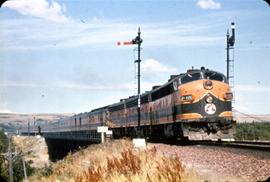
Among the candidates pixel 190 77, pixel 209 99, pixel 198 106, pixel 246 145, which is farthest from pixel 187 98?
pixel 246 145

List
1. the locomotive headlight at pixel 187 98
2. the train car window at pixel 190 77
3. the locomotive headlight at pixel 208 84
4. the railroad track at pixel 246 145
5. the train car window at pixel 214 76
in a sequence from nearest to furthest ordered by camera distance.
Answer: the railroad track at pixel 246 145 → the locomotive headlight at pixel 187 98 → the locomotive headlight at pixel 208 84 → the train car window at pixel 190 77 → the train car window at pixel 214 76

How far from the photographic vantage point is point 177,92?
80.3 feet

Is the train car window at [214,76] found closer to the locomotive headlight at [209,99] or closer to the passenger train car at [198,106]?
the passenger train car at [198,106]

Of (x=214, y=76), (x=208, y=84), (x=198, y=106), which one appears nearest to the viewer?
(x=198, y=106)

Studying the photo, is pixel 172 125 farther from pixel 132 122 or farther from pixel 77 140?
pixel 77 140

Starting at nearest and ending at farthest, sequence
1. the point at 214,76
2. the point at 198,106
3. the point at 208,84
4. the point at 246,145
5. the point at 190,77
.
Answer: the point at 246,145 < the point at 198,106 < the point at 208,84 < the point at 190,77 < the point at 214,76

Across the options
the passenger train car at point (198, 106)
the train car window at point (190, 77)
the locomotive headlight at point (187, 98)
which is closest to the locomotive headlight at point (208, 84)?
the passenger train car at point (198, 106)

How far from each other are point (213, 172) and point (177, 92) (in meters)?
12.0

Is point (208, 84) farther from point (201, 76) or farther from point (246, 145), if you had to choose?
point (246, 145)

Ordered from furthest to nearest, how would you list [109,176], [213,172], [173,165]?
[213,172], [109,176], [173,165]

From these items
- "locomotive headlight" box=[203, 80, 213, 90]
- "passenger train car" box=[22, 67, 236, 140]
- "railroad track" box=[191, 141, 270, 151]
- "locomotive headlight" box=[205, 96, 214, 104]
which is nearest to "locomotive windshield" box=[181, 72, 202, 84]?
"passenger train car" box=[22, 67, 236, 140]

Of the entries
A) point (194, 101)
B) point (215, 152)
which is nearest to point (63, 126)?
point (194, 101)

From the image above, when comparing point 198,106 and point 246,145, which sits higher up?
point 198,106

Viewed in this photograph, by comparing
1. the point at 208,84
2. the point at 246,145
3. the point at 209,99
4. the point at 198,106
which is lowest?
the point at 246,145
